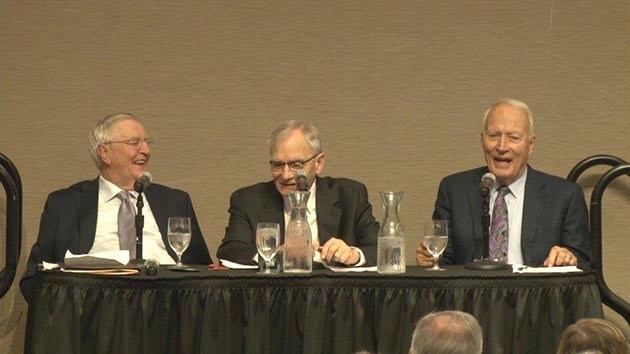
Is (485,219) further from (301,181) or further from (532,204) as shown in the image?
(301,181)

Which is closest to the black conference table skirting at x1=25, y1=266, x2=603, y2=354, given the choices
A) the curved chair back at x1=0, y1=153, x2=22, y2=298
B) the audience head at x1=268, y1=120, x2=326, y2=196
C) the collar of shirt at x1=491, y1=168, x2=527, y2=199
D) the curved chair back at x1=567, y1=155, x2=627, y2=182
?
the audience head at x1=268, y1=120, x2=326, y2=196

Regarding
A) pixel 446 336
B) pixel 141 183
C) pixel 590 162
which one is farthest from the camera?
pixel 590 162

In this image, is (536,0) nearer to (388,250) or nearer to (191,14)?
(191,14)

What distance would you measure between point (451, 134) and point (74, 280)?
98.4 inches

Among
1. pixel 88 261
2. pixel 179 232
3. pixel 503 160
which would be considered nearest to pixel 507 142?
pixel 503 160

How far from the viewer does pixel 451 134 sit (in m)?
6.38

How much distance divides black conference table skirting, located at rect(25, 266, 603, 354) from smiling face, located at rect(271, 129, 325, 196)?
0.79m

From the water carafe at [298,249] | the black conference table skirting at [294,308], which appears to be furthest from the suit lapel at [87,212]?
the water carafe at [298,249]

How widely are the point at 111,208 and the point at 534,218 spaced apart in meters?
1.86

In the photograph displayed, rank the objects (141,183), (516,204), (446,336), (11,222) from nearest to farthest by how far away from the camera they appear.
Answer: (446,336)
(141,183)
(516,204)
(11,222)

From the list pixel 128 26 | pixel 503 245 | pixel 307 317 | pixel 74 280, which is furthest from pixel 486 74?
pixel 74 280

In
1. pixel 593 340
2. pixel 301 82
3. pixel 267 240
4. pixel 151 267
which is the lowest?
pixel 593 340

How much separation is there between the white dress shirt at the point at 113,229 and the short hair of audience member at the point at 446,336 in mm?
2384

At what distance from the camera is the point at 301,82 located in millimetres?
6359
